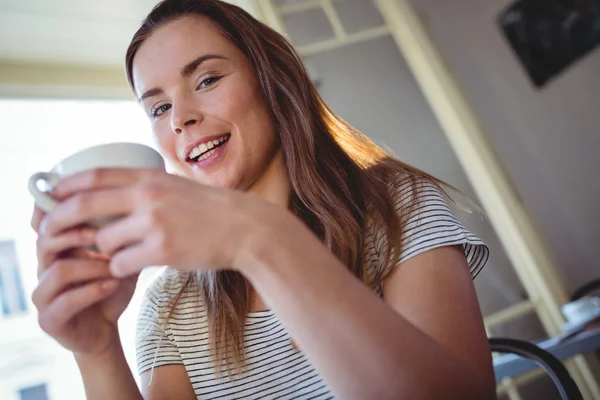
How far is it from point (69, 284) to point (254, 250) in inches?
8.5

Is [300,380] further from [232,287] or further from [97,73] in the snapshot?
[97,73]

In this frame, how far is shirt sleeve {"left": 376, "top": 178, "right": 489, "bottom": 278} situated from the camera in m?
0.75

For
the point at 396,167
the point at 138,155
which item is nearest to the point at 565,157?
the point at 396,167

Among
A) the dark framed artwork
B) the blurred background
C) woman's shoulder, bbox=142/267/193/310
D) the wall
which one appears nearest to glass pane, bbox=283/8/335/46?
the blurred background

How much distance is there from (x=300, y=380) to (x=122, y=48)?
8.36ft

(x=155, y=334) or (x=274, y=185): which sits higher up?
(x=274, y=185)

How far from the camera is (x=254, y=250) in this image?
0.41 m

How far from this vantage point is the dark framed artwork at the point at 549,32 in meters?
2.75

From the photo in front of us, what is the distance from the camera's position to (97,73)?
2.94 metres

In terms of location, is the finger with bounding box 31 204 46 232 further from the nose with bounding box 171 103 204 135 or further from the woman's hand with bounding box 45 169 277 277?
the nose with bounding box 171 103 204 135

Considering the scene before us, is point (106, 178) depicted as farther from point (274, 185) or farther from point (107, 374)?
point (274, 185)

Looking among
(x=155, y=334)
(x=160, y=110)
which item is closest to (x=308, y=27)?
(x=160, y=110)

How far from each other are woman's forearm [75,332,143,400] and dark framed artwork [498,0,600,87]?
293 centimetres

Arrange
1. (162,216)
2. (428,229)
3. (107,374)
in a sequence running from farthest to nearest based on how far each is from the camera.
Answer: (428,229), (107,374), (162,216)
